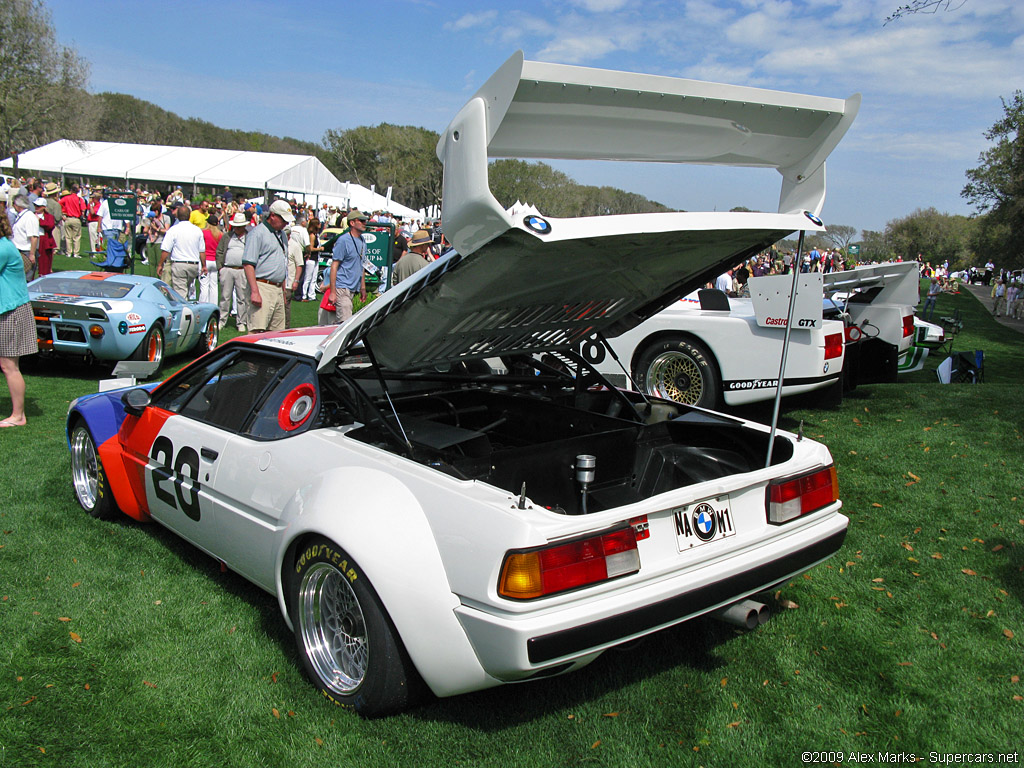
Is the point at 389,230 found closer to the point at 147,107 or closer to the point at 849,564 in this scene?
the point at 849,564

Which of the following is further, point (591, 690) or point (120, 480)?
point (120, 480)

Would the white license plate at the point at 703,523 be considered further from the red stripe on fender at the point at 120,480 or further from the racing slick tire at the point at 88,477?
the racing slick tire at the point at 88,477

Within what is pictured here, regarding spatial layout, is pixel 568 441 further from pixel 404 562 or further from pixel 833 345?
pixel 833 345

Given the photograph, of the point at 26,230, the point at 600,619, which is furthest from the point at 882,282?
the point at 26,230

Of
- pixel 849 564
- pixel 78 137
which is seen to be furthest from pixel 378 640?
pixel 78 137

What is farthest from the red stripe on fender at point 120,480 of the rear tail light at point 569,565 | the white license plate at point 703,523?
the white license plate at point 703,523

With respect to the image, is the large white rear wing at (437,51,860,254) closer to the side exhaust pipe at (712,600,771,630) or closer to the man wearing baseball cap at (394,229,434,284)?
the side exhaust pipe at (712,600,771,630)

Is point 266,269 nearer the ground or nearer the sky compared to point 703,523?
nearer the sky

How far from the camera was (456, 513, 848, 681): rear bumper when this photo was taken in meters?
2.24

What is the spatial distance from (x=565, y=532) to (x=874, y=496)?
3682 millimetres

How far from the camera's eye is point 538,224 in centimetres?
215

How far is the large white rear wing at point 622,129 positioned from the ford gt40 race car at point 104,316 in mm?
6750

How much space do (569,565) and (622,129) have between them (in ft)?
4.97

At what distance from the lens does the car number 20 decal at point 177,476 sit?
354cm
